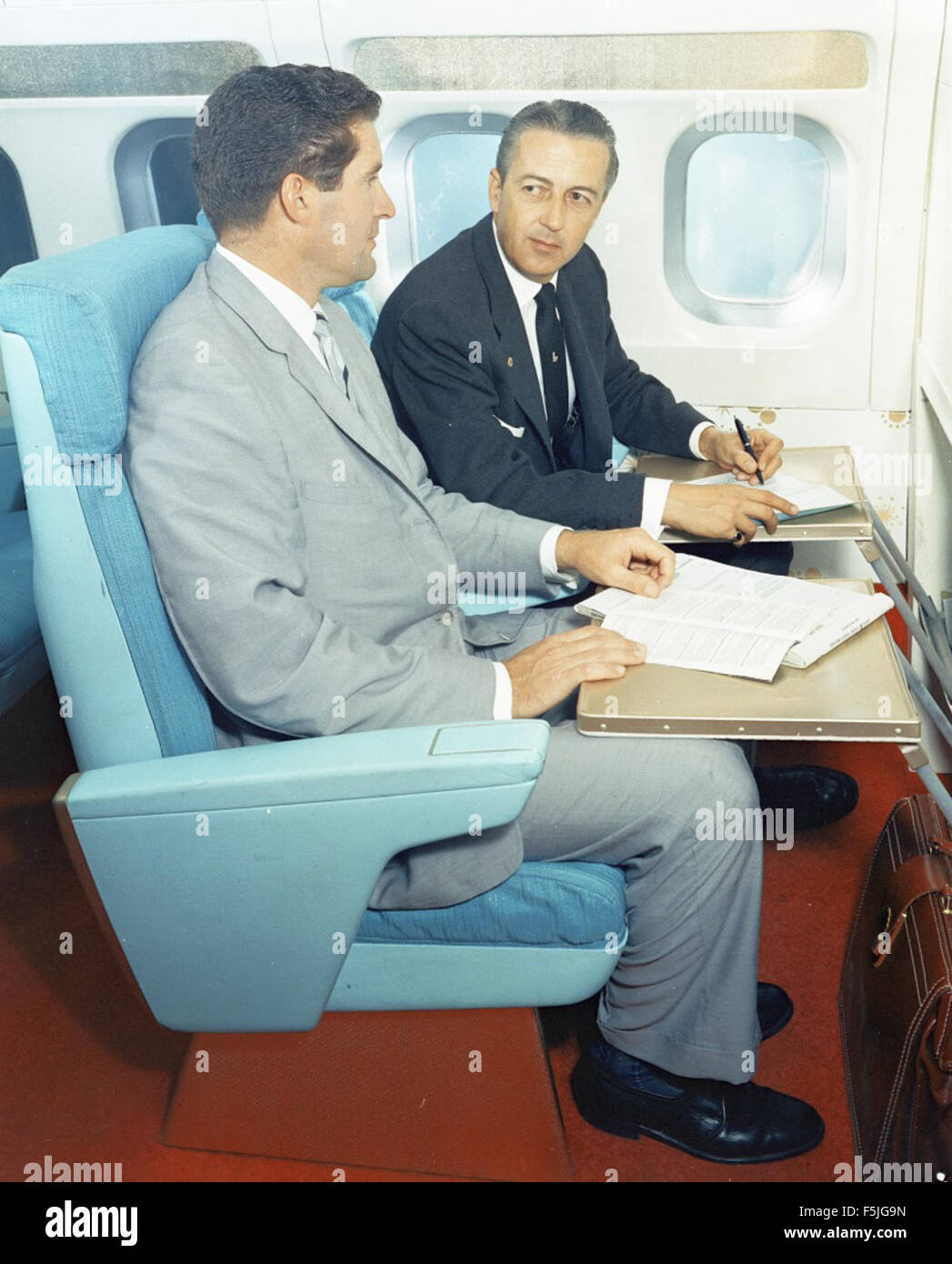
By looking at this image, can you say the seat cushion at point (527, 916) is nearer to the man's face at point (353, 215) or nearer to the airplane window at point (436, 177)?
the man's face at point (353, 215)

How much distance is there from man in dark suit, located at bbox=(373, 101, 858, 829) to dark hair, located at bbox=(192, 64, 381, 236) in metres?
0.55

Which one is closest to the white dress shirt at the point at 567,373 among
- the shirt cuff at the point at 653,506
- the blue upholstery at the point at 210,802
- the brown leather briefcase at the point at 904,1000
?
the shirt cuff at the point at 653,506

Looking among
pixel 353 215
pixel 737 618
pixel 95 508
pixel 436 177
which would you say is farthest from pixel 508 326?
pixel 95 508

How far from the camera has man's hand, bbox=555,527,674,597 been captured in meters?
1.66

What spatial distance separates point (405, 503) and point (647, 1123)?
94cm

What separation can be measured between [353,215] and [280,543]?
0.47 metres

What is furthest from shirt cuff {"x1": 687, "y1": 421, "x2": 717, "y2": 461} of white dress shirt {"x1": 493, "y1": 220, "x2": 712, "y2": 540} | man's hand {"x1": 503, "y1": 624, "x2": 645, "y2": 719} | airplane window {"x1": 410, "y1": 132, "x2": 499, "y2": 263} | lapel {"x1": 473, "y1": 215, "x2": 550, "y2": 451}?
man's hand {"x1": 503, "y1": 624, "x2": 645, "y2": 719}

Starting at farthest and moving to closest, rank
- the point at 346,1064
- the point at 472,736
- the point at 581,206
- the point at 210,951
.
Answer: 1. the point at 581,206
2. the point at 346,1064
3. the point at 210,951
4. the point at 472,736

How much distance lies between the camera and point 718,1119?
159 cm

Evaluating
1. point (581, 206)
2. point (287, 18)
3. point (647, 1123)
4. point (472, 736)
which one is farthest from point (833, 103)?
point (647, 1123)

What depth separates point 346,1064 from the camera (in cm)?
153

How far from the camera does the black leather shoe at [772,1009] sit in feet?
5.99

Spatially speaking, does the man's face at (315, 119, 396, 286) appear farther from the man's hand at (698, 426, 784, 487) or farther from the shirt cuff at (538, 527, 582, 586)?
the man's hand at (698, 426, 784, 487)

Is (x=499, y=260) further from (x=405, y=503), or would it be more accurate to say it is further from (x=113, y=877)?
(x=113, y=877)
